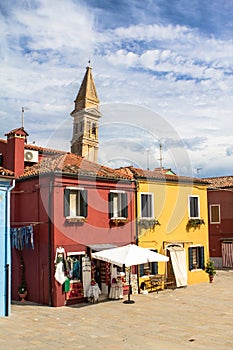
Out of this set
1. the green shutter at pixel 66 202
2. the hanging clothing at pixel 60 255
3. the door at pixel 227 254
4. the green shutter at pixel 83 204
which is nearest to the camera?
the hanging clothing at pixel 60 255

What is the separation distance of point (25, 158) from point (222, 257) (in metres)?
17.6

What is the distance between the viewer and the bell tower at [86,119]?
1813 inches

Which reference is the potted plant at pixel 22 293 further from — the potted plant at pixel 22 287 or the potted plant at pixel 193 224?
the potted plant at pixel 193 224

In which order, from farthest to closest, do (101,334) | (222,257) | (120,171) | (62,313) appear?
(222,257) → (120,171) → (62,313) → (101,334)

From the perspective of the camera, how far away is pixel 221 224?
30984 mm

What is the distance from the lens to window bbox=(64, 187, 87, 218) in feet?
58.6

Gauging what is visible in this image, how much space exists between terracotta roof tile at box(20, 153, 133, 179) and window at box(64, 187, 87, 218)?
0.81 metres

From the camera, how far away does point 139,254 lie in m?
17.4

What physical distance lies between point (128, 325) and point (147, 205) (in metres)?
8.51

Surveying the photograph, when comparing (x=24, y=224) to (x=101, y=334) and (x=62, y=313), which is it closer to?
(x=62, y=313)

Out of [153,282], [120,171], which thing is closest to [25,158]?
[120,171]

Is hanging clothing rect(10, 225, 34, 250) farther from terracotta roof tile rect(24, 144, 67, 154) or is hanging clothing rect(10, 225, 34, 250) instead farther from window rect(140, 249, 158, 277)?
window rect(140, 249, 158, 277)

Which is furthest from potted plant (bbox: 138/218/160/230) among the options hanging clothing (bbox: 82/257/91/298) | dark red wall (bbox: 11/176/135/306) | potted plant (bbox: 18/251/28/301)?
potted plant (bbox: 18/251/28/301)

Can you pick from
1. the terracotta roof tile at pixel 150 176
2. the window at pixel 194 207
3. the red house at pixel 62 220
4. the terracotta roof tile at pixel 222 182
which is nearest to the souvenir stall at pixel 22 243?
the red house at pixel 62 220
